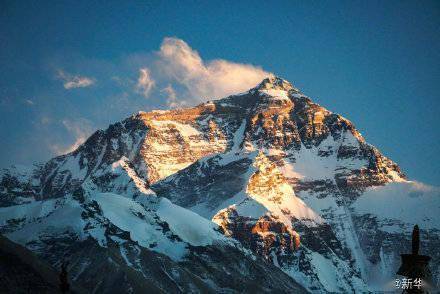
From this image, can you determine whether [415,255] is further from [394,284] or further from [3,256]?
[3,256]

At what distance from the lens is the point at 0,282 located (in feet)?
281

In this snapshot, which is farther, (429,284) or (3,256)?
(3,256)

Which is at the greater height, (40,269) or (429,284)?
(40,269)

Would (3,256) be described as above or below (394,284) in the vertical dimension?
above

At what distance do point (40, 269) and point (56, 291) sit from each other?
1831 centimetres

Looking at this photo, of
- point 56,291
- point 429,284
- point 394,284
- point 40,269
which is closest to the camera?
point 429,284

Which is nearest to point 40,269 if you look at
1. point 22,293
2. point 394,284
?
→ point 22,293

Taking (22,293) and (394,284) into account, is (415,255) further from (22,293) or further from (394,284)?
(22,293)

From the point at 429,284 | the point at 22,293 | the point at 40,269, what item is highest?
the point at 40,269

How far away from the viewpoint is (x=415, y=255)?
113 feet

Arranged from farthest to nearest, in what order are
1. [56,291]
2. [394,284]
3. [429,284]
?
[56,291] → [394,284] → [429,284]

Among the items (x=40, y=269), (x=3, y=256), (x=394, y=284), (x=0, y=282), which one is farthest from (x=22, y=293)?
(x=394, y=284)

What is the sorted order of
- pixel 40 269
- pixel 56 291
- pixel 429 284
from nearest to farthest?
pixel 429 284 → pixel 56 291 → pixel 40 269

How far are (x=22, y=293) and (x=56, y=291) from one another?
4169 millimetres
